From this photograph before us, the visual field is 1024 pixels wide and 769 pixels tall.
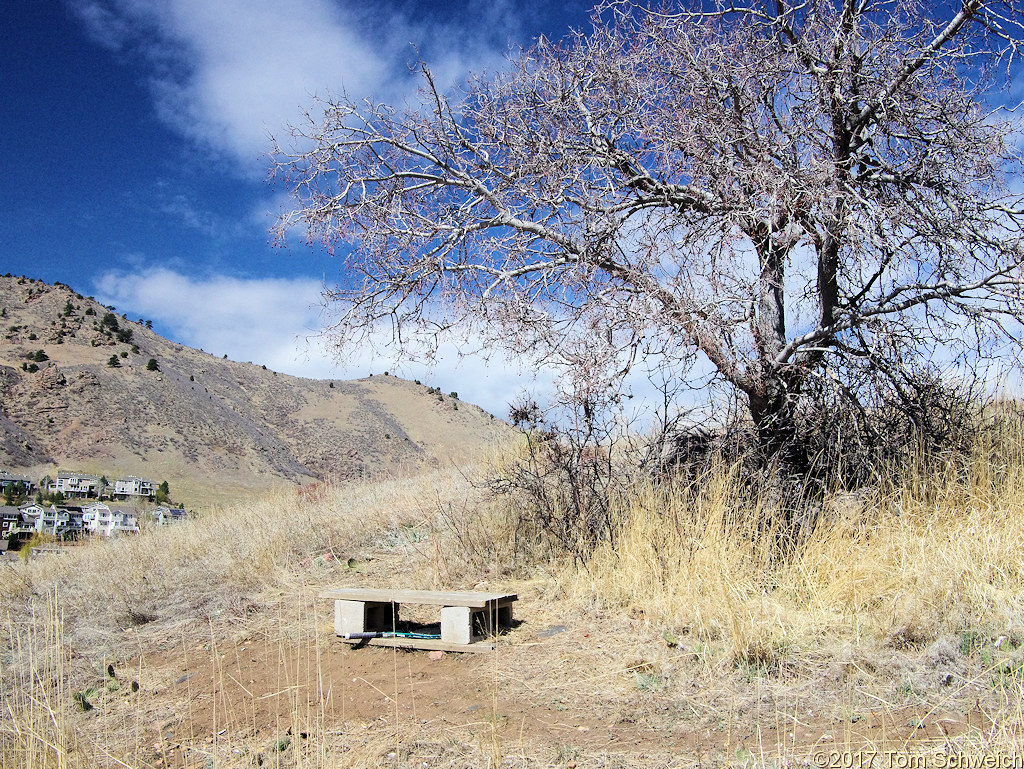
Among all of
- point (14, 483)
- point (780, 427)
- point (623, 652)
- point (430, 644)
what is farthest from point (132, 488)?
point (623, 652)

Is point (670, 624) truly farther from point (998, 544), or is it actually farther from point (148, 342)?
point (148, 342)

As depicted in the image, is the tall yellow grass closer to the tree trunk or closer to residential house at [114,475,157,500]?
the tree trunk

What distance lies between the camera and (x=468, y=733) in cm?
362

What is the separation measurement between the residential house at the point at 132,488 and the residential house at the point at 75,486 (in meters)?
1.60

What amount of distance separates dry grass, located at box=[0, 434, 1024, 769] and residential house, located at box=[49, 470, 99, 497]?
1953 inches

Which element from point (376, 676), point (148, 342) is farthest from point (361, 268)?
point (148, 342)

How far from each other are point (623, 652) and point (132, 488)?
56534 millimetres

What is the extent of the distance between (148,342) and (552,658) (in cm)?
8491

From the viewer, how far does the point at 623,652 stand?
15.2ft

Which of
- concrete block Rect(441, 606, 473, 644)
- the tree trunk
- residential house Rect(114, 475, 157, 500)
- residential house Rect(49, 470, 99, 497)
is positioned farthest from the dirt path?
residential house Rect(49, 470, 99, 497)

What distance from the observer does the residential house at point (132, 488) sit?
51969mm

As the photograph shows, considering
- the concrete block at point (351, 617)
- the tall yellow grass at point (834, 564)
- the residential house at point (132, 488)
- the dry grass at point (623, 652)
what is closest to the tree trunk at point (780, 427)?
the tall yellow grass at point (834, 564)

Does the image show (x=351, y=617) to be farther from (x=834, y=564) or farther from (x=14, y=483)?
(x=14, y=483)

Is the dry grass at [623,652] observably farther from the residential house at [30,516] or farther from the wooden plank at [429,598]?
the residential house at [30,516]
